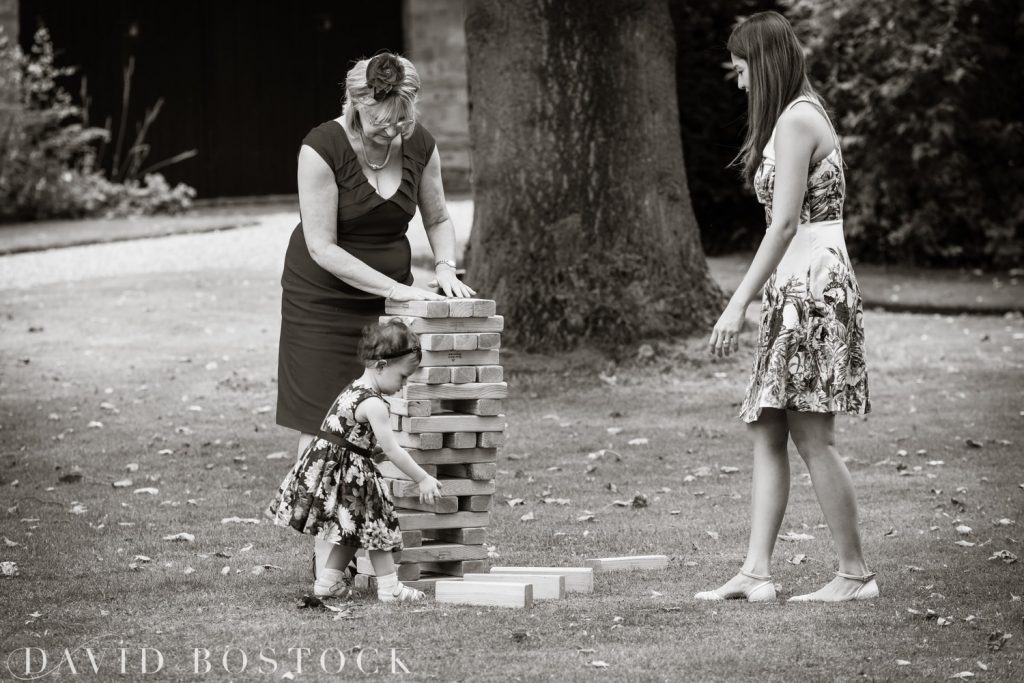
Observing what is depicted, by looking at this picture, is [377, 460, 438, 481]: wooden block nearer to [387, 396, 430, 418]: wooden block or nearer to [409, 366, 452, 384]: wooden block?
[387, 396, 430, 418]: wooden block

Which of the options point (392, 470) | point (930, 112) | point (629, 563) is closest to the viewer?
point (392, 470)

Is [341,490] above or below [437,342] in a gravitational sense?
below

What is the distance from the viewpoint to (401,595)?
503 centimetres

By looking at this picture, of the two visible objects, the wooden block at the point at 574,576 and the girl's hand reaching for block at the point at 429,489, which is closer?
the girl's hand reaching for block at the point at 429,489

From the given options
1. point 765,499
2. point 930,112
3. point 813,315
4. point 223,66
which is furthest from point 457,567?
point 223,66

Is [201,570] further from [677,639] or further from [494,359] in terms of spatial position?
[677,639]

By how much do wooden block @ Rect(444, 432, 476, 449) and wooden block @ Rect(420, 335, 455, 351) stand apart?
0.32m

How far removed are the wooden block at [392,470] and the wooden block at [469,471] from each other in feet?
0.19

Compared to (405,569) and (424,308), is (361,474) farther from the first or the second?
(424,308)

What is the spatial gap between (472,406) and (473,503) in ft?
1.18

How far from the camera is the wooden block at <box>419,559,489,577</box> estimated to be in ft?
17.8

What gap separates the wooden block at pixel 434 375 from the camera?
5250 millimetres

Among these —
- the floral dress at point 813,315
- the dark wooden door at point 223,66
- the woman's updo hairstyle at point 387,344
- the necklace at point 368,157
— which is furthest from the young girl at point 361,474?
the dark wooden door at point 223,66

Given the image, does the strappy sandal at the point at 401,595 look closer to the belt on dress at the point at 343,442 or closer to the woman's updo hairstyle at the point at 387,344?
the belt on dress at the point at 343,442
